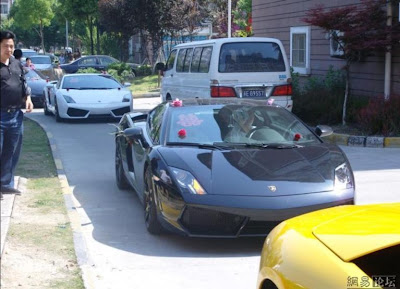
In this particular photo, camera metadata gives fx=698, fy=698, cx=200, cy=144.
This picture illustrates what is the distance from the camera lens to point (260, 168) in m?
6.83

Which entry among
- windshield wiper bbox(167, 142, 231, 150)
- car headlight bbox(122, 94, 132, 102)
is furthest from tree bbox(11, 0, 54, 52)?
windshield wiper bbox(167, 142, 231, 150)

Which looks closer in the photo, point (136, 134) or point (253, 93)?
point (136, 134)

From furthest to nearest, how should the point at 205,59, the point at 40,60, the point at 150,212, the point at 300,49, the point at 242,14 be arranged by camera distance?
the point at 242,14 < the point at 40,60 < the point at 300,49 < the point at 205,59 < the point at 150,212

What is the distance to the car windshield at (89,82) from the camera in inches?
731

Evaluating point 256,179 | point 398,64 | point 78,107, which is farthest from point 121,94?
point 256,179

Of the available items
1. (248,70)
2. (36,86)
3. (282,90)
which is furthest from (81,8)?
(282,90)

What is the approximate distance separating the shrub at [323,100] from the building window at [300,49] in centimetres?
214

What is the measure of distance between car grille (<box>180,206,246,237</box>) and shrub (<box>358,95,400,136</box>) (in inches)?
281

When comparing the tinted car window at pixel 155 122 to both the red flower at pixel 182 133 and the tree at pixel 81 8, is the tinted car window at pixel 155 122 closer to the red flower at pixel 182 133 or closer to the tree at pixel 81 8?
the red flower at pixel 182 133

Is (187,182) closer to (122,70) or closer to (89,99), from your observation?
Answer: (89,99)

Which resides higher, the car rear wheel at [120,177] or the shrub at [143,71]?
→ the shrub at [143,71]

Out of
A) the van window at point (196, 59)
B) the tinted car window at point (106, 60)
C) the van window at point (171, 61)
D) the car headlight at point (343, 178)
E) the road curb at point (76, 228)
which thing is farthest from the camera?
the tinted car window at point (106, 60)

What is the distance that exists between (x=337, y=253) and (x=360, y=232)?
0.25 metres

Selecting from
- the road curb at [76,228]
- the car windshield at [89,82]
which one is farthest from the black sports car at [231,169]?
the car windshield at [89,82]
